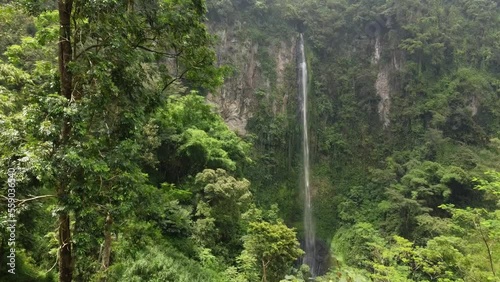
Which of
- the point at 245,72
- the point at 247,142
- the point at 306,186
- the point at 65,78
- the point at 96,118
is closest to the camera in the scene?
the point at 65,78

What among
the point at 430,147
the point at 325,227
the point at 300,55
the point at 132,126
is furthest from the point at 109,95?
the point at 300,55

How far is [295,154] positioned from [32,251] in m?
19.5

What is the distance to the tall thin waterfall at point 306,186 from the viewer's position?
69.3ft

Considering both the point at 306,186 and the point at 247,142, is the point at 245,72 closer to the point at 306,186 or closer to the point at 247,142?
the point at 247,142

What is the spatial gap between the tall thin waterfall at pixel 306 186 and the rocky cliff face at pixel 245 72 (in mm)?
1099

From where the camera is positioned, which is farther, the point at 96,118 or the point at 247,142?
the point at 247,142

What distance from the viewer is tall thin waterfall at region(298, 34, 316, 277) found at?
21.1 m

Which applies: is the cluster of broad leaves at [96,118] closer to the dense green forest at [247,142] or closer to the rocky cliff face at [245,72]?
the dense green forest at [247,142]

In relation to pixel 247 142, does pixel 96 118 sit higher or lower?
lower

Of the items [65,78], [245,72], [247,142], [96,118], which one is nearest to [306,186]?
[247,142]

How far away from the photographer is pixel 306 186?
2430cm

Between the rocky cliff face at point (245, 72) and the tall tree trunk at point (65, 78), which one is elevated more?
the rocky cliff face at point (245, 72)

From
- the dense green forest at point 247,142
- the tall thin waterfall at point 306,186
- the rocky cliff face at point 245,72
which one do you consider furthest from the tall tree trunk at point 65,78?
the rocky cliff face at point 245,72

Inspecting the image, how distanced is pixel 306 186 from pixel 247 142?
576 cm
